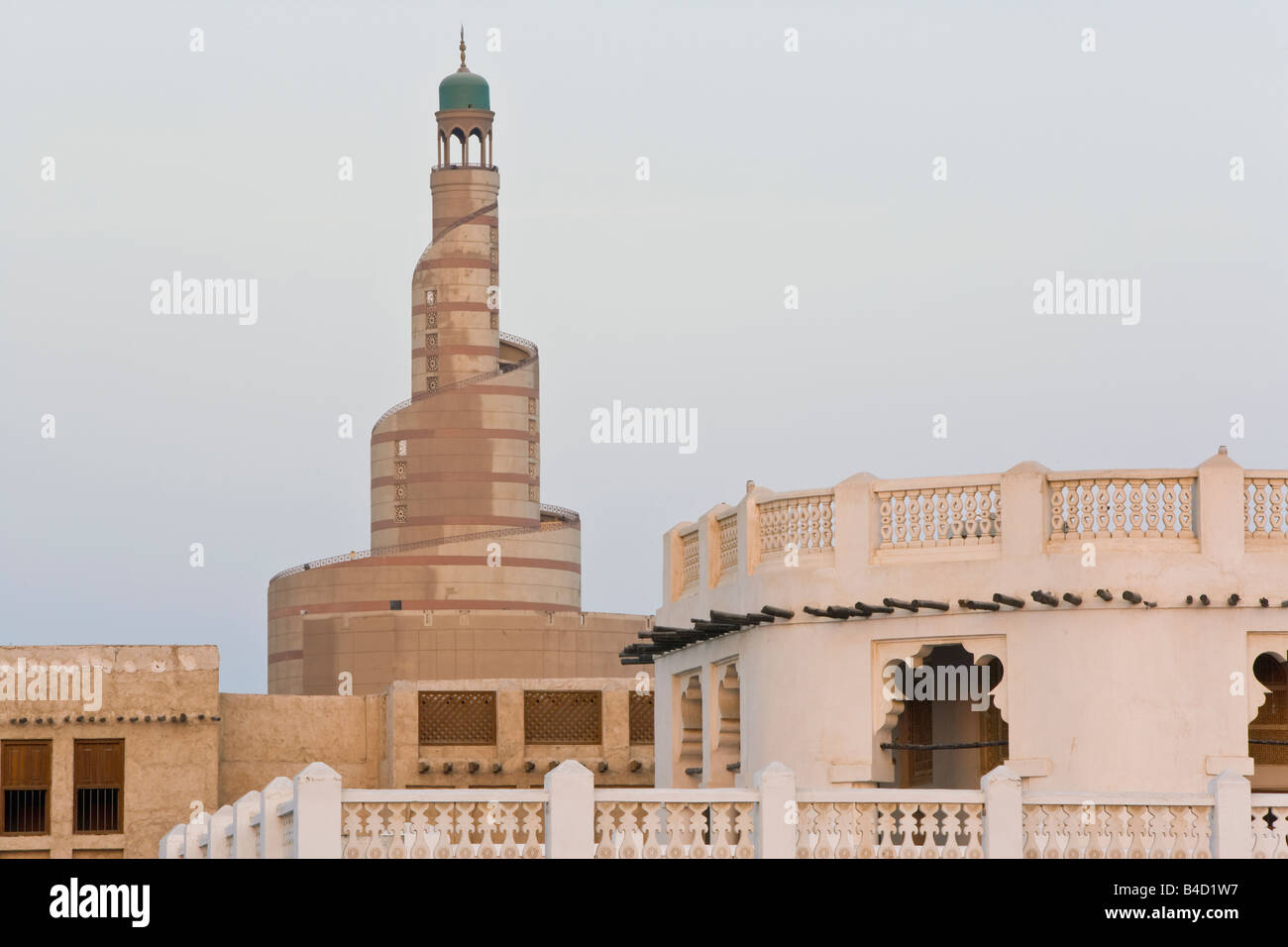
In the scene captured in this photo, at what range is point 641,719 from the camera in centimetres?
5312

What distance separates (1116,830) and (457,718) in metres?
33.1

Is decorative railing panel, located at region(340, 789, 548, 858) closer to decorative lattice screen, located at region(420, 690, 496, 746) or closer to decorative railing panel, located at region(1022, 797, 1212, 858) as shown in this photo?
decorative railing panel, located at region(1022, 797, 1212, 858)

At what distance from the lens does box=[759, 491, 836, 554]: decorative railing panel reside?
29.3 meters

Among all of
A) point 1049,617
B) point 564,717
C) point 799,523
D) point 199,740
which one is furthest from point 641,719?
point 1049,617

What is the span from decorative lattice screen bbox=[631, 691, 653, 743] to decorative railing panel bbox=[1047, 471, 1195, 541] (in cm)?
2591

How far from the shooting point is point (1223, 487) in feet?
90.4

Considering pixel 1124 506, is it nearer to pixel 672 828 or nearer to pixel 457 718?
pixel 672 828

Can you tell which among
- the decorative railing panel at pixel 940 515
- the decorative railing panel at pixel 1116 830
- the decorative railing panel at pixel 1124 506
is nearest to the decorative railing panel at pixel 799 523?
the decorative railing panel at pixel 940 515

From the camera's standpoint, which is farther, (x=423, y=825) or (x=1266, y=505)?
(x=1266, y=505)

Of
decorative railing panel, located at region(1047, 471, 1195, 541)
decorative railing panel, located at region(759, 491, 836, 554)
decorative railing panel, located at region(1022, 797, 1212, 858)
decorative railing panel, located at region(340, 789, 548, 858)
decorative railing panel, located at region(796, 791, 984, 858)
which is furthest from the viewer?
decorative railing panel, located at region(759, 491, 836, 554)

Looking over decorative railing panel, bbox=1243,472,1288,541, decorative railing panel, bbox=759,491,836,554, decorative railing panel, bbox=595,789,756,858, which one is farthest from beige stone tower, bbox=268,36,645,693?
decorative railing panel, bbox=595,789,756,858
